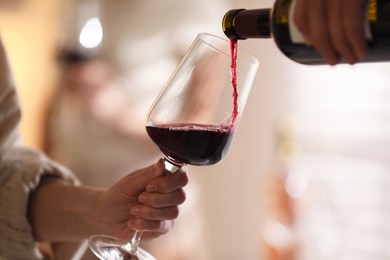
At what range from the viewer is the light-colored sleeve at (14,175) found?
783 millimetres

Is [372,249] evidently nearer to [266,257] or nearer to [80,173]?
[266,257]

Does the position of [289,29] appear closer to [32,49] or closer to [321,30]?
[321,30]

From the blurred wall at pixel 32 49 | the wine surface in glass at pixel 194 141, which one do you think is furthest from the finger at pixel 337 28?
the blurred wall at pixel 32 49

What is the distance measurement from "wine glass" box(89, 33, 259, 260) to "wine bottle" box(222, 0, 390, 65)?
0.04 meters

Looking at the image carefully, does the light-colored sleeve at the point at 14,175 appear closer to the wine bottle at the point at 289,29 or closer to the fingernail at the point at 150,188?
the fingernail at the point at 150,188

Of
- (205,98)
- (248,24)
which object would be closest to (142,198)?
(205,98)

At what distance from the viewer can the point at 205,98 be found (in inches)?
26.4

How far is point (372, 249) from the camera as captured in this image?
2.33m

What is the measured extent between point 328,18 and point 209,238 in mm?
2406

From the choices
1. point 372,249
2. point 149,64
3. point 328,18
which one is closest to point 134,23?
point 149,64

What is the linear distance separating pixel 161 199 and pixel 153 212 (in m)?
0.02

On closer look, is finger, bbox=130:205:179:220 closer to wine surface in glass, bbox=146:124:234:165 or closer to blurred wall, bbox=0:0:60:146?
wine surface in glass, bbox=146:124:234:165

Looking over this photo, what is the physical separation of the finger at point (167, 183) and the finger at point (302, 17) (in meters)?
0.28

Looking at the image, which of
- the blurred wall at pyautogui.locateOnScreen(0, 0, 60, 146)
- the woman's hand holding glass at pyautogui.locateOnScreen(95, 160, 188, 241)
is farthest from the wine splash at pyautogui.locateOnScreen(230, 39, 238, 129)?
the blurred wall at pyautogui.locateOnScreen(0, 0, 60, 146)
